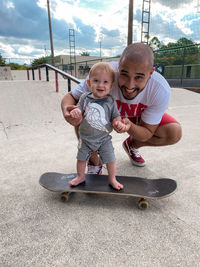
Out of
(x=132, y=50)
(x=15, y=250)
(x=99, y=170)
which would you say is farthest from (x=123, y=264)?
(x=132, y=50)

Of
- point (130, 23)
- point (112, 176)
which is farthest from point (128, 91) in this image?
point (130, 23)

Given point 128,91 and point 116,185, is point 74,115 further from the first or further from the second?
point 116,185

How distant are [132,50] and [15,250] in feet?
4.80

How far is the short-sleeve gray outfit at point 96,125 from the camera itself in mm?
1502

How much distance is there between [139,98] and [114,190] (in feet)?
2.57

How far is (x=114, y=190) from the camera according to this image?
1549mm

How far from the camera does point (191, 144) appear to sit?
2.85 metres

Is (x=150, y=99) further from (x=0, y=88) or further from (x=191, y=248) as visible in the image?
(x=0, y=88)

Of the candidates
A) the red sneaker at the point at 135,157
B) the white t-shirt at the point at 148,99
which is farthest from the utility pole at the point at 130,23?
the white t-shirt at the point at 148,99

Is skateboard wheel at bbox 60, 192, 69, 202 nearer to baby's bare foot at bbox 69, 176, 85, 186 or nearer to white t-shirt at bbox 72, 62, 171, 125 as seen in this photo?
baby's bare foot at bbox 69, 176, 85, 186

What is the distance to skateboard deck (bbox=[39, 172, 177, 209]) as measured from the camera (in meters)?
1.50

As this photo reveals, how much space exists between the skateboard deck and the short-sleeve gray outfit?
0.23 meters

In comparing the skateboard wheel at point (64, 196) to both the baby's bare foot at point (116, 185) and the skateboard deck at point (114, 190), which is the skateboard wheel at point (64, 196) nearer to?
the skateboard deck at point (114, 190)

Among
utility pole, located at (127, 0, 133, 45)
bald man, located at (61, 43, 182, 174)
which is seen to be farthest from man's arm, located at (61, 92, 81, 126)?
utility pole, located at (127, 0, 133, 45)
